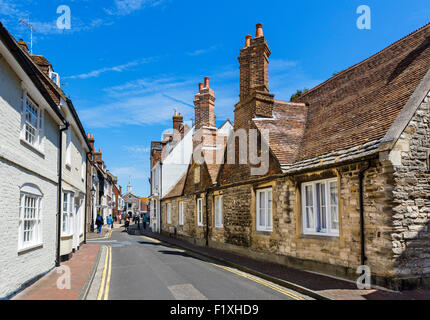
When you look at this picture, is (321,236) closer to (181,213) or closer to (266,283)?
(266,283)

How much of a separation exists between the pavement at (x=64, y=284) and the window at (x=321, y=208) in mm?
6977

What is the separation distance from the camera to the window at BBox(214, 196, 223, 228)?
18875 mm

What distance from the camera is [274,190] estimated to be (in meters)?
13.4

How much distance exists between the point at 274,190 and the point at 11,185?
8.72 m

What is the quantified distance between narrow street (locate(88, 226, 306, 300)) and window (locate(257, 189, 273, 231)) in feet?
8.19

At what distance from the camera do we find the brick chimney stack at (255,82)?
16.0 meters

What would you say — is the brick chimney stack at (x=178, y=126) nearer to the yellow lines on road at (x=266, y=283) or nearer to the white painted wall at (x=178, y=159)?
the white painted wall at (x=178, y=159)

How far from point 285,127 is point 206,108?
36.7 ft

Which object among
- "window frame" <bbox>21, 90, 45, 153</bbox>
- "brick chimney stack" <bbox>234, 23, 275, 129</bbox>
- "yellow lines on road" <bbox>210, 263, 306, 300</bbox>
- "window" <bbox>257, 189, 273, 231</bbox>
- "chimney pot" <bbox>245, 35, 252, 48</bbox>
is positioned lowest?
"yellow lines on road" <bbox>210, 263, 306, 300</bbox>

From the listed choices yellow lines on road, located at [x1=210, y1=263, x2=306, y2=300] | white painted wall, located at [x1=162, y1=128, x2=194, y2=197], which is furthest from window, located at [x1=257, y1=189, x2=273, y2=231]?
white painted wall, located at [x1=162, y1=128, x2=194, y2=197]

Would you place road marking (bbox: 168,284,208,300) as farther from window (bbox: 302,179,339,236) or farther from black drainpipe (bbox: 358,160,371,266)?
window (bbox: 302,179,339,236)

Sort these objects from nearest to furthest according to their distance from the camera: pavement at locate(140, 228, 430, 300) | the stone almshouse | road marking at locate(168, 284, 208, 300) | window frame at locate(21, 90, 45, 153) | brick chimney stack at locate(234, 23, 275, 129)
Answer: pavement at locate(140, 228, 430, 300) < road marking at locate(168, 284, 208, 300) < the stone almshouse < window frame at locate(21, 90, 45, 153) < brick chimney stack at locate(234, 23, 275, 129)

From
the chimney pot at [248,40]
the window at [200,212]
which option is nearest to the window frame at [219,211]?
the window at [200,212]
